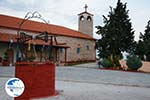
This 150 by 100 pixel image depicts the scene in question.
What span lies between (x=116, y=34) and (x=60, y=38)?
10.3 m

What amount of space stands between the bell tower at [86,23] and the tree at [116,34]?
12.4m

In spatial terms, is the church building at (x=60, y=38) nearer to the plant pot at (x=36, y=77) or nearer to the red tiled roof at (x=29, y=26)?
the red tiled roof at (x=29, y=26)

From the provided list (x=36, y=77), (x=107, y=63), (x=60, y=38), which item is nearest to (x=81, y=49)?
(x=60, y=38)

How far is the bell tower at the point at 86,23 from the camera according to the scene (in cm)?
4601

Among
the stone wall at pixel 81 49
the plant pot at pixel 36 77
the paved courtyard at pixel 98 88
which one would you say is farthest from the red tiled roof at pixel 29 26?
the plant pot at pixel 36 77

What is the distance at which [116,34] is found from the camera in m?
31.4

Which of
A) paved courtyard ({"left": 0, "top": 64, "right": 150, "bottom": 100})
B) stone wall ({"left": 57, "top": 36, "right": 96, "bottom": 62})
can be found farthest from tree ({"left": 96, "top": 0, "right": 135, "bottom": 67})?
paved courtyard ({"left": 0, "top": 64, "right": 150, "bottom": 100})

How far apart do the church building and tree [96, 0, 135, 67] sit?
520 cm

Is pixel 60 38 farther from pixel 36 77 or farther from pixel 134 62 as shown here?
pixel 36 77

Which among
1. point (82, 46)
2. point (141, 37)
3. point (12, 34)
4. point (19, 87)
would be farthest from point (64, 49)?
point (19, 87)

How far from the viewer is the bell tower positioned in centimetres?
A: 4601

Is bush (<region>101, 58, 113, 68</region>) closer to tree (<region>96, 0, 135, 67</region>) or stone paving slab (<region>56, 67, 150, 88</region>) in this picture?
tree (<region>96, 0, 135, 67</region>)

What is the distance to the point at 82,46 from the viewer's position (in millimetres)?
42688

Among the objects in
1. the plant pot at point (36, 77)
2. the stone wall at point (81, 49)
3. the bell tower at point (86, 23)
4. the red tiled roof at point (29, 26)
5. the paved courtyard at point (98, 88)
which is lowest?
the paved courtyard at point (98, 88)
